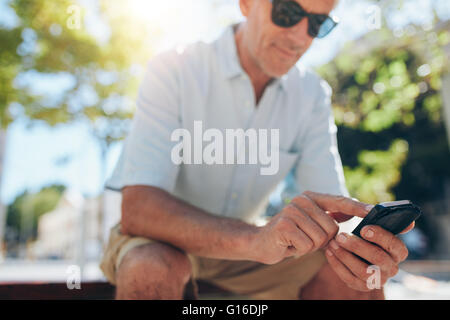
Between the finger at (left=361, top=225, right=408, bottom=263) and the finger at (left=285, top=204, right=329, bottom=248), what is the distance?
124 millimetres

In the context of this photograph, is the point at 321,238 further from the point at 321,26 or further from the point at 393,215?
the point at 321,26

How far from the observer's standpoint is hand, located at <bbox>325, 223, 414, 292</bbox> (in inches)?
48.6

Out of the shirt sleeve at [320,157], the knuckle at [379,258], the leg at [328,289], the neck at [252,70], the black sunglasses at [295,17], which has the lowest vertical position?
the leg at [328,289]

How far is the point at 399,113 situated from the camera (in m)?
7.62

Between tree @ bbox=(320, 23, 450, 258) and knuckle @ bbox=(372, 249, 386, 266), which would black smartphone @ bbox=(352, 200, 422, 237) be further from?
tree @ bbox=(320, 23, 450, 258)

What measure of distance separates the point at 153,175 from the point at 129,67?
7418 millimetres

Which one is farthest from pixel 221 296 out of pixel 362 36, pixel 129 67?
pixel 129 67

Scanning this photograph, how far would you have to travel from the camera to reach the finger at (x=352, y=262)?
4.24 feet

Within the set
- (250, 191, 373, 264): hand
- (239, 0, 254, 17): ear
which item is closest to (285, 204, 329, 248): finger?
(250, 191, 373, 264): hand

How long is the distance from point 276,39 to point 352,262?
3.80ft

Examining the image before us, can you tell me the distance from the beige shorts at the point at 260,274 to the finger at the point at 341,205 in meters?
0.72

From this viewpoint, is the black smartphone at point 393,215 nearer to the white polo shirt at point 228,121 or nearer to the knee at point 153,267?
the knee at point 153,267

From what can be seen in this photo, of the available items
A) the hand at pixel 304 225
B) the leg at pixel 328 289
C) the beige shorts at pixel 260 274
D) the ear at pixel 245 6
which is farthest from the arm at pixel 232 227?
the ear at pixel 245 6

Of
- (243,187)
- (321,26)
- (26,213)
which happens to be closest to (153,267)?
(243,187)
